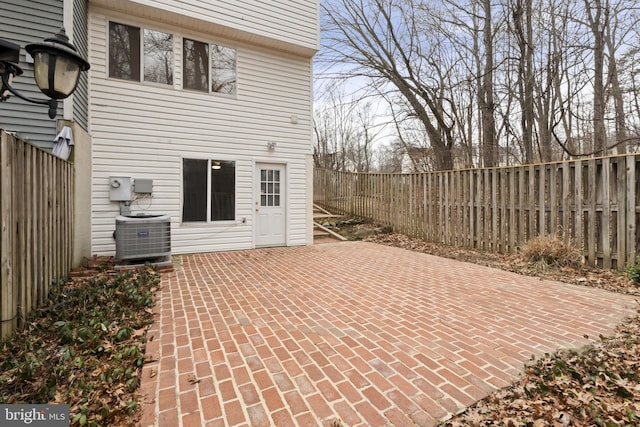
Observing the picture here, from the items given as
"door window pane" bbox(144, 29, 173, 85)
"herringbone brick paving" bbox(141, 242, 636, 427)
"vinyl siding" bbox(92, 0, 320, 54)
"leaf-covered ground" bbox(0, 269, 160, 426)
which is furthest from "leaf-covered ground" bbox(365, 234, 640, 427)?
"vinyl siding" bbox(92, 0, 320, 54)

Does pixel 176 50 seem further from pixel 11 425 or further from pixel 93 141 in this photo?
pixel 11 425

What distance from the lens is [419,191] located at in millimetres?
8531

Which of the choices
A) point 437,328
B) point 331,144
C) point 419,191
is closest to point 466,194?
point 419,191

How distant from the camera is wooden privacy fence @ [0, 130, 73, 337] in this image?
264cm

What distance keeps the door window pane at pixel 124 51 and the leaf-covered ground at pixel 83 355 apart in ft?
15.0

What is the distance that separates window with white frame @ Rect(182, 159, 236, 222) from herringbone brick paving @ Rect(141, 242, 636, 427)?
6.98ft

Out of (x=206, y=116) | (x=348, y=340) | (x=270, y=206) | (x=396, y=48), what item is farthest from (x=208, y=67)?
(x=396, y=48)

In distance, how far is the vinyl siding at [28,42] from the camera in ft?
15.2

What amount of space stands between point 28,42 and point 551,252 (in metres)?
9.48

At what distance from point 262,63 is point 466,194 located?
19.6ft

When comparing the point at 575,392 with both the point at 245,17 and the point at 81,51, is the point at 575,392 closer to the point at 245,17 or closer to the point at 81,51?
the point at 81,51

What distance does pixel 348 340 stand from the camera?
2.77m

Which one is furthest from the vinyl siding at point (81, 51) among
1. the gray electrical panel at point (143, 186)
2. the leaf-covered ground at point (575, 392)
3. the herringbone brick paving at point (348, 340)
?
the leaf-covered ground at point (575, 392)

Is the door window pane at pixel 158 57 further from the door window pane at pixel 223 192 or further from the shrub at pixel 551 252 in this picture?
the shrub at pixel 551 252
